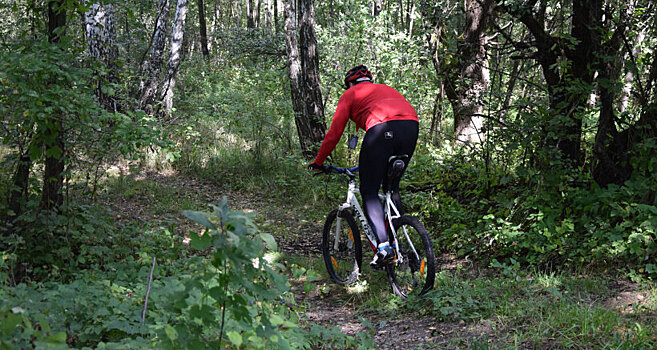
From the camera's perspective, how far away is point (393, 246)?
4.71m

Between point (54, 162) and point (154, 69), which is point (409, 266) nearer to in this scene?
point (54, 162)

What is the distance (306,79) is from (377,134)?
550 cm

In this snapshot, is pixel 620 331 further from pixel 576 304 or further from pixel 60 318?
pixel 60 318

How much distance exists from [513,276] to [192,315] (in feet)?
11.5

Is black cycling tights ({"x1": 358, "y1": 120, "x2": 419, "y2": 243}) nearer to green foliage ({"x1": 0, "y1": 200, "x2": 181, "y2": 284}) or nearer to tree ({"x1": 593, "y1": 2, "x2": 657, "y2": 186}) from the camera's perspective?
green foliage ({"x1": 0, "y1": 200, "x2": 181, "y2": 284})

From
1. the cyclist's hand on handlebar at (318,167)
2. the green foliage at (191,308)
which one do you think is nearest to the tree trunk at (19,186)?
the green foliage at (191,308)

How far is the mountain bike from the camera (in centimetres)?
452

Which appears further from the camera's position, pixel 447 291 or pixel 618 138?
pixel 618 138

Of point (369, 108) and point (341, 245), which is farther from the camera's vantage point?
point (341, 245)

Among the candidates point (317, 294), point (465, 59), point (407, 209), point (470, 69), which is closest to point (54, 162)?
point (317, 294)

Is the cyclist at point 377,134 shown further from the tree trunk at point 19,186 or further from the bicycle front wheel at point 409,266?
the tree trunk at point 19,186

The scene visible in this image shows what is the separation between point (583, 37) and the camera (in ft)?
17.9

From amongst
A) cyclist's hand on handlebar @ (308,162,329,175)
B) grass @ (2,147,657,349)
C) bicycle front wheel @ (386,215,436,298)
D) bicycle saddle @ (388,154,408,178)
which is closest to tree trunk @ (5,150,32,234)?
grass @ (2,147,657,349)

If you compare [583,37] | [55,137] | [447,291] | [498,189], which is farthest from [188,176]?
[583,37]
